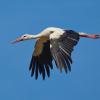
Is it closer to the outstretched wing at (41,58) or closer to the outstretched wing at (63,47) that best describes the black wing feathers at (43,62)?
the outstretched wing at (41,58)

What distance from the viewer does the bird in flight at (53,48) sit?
2600 cm

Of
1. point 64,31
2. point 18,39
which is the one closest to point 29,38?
point 18,39

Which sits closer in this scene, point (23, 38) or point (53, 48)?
point (53, 48)

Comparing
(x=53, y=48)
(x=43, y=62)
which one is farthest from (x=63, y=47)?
(x=43, y=62)

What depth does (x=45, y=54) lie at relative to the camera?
1179 inches

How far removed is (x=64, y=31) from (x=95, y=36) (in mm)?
2507

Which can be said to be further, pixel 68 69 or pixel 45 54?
pixel 45 54

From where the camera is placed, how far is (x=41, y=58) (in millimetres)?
30062

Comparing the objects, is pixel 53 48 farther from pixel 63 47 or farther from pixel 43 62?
pixel 43 62

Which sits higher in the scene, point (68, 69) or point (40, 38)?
point (40, 38)

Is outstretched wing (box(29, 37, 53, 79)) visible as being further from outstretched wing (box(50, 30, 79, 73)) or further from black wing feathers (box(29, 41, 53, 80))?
outstretched wing (box(50, 30, 79, 73))

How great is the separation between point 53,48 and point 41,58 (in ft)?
12.1

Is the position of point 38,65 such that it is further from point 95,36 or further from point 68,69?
point 68,69

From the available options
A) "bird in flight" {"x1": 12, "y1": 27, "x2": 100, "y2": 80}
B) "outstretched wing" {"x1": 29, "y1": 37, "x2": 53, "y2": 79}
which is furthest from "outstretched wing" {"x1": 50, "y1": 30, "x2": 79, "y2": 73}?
"outstretched wing" {"x1": 29, "y1": 37, "x2": 53, "y2": 79}
